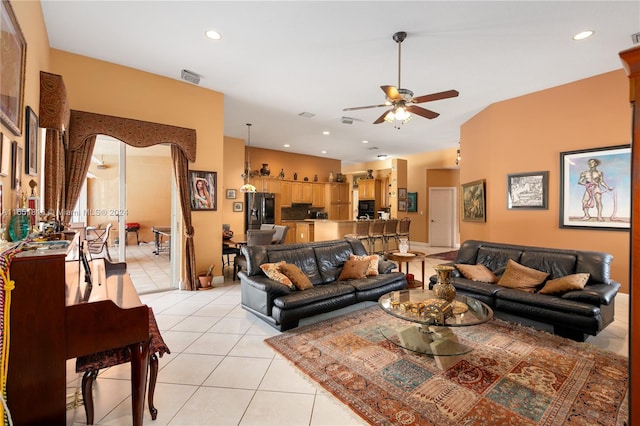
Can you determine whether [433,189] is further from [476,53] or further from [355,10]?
[355,10]

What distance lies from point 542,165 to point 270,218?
6.69 meters

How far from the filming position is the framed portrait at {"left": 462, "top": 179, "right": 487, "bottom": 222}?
19.9 feet

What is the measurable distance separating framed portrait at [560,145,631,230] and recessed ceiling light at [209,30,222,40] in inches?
218

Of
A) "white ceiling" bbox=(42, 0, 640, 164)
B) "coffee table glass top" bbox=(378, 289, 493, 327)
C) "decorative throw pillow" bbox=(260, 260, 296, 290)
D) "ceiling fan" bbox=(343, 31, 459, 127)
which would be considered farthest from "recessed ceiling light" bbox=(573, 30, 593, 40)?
"decorative throw pillow" bbox=(260, 260, 296, 290)

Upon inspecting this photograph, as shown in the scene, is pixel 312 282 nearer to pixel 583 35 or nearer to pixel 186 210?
pixel 186 210

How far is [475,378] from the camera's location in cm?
240

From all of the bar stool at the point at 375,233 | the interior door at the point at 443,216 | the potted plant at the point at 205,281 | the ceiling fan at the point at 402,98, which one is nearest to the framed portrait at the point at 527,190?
the ceiling fan at the point at 402,98

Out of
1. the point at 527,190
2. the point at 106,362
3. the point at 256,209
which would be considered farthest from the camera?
the point at 256,209

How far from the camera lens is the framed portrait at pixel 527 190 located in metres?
5.11

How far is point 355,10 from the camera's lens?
302 cm

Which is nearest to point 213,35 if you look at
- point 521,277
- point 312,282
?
point 312,282

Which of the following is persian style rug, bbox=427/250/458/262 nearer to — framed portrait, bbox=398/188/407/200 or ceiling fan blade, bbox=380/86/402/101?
framed portrait, bbox=398/188/407/200

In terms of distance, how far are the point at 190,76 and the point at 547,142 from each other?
19.7 ft

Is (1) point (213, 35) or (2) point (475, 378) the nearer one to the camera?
(2) point (475, 378)
